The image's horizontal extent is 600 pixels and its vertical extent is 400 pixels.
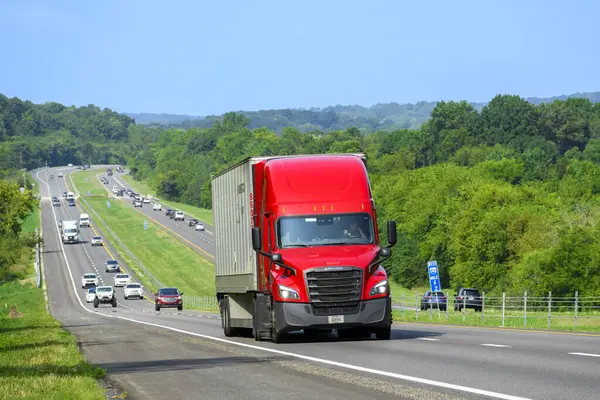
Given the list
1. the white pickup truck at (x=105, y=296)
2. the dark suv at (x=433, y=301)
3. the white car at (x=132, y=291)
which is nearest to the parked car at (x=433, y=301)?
the dark suv at (x=433, y=301)

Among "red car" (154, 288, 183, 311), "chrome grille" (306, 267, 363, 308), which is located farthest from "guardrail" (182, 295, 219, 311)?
"chrome grille" (306, 267, 363, 308)

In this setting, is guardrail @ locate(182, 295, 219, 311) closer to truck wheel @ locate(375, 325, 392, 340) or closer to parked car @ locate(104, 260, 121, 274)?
parked car @ locate(104, 260, 121, 274)

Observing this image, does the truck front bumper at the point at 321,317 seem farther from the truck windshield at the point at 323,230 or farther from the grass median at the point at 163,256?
the grass median at the point at 163,256

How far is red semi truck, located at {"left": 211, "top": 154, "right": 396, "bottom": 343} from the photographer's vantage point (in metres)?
24.5

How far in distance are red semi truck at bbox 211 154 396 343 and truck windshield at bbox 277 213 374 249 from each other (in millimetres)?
21

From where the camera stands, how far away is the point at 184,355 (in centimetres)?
2325

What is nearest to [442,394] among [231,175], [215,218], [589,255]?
[231,175]

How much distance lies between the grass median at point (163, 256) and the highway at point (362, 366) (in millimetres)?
80266

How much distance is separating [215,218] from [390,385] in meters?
18.7

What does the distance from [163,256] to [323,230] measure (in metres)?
110

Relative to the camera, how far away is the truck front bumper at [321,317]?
24.5 metres

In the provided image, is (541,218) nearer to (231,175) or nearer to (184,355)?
(231,175)

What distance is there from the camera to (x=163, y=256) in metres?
134

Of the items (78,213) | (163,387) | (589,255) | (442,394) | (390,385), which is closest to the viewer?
(442,394)
